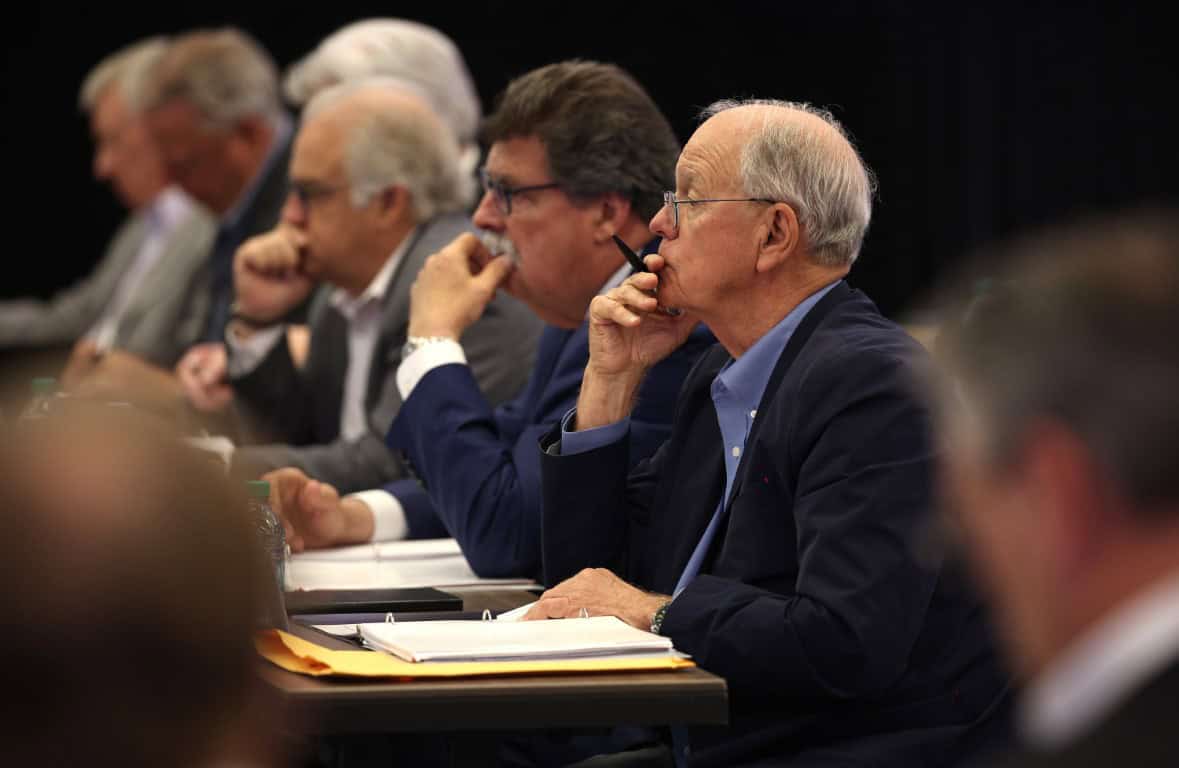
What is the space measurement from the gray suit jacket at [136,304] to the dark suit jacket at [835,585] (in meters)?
3.70

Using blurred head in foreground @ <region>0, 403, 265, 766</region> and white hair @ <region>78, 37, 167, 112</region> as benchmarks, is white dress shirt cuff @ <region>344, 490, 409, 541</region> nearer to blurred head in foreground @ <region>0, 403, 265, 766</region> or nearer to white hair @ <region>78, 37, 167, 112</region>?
blurred head in foreground @ <region>0, 403, 265, 766</region>

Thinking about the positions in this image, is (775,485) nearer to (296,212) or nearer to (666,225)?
(666,225)

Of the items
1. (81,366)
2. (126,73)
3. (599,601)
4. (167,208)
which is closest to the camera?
(599,601)

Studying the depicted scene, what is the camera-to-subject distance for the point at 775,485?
7.11 ft

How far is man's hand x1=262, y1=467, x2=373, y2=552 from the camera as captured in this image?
294 centimetres

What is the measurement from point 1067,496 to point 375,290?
3.24 meters

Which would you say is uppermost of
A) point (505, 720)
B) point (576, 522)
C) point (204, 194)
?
point (505, 720)

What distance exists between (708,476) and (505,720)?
2.38 ft

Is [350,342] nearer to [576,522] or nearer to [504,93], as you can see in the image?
Result: [504,93]

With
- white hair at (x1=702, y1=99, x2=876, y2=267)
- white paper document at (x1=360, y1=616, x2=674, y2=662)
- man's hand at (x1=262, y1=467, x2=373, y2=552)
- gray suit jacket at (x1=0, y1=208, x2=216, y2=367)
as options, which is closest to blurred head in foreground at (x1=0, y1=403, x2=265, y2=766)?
white paper document at (x1=360, y1=616, x2=674, y2=662)

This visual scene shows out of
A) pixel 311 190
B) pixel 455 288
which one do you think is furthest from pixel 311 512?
pixel 311 190

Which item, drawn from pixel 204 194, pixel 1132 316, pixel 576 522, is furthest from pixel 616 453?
pixel 204 194

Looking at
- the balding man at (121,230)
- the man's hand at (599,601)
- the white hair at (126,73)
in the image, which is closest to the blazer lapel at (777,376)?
the man's hand at (599,601)

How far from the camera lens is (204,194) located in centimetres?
569
